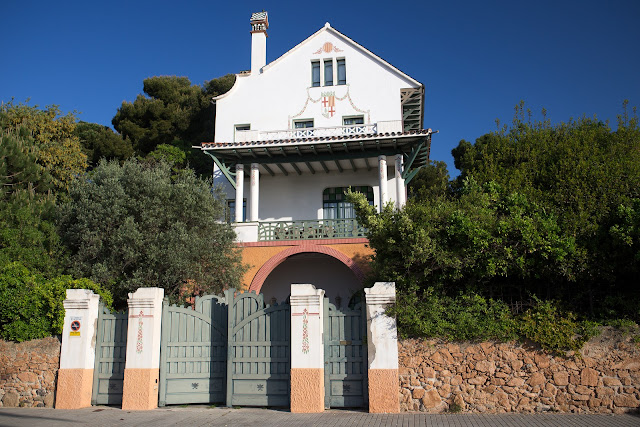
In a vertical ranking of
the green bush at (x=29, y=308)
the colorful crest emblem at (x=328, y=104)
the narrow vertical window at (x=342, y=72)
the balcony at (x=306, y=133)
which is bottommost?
the green bush at (x=29, y=308)

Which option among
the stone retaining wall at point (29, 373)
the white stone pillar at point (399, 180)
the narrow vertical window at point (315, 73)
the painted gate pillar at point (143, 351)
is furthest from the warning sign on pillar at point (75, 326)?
the narrow vertical window at point (315, 73)

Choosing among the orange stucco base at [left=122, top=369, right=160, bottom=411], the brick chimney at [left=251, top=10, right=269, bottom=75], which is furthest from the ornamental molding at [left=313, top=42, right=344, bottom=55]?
the orange stucco base at [left=122, top=369, right=160, bottom=411]

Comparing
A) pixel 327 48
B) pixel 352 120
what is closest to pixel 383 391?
pixel 352 120

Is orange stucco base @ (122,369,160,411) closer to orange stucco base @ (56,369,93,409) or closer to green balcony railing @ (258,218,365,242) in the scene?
orange stucco base @ (56,369,93,409)

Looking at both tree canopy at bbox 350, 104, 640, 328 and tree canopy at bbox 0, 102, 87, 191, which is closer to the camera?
tree canopy at bbox 350, 104, 640, 328

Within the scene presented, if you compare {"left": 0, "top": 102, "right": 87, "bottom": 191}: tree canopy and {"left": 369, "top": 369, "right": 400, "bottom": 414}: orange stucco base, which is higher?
{"left": 0, "top": 102, "right": 87, "bottom": 191}: tree canopy

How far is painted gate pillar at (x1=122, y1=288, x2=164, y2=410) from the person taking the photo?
409 inches

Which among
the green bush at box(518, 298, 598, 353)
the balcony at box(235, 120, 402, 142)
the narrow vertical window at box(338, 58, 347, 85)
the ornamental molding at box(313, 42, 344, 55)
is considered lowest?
the green bush at box(518, 298, 598, 353)

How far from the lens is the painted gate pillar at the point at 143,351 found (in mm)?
10398

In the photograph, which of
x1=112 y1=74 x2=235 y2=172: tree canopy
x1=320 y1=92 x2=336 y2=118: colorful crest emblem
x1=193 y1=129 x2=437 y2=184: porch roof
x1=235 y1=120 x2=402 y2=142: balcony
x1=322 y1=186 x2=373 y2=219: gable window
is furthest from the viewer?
x1=112 y1=74 x2=235 y2=172: tree canopy

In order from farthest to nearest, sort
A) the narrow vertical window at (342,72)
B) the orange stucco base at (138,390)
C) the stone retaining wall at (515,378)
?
the narrow vertical window at (342,72)
the orange stucco base at (138,390)
the stone retaining wall at (515,378)

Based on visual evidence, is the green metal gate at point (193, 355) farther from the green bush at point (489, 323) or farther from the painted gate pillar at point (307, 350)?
the green bush at point (489, 323)

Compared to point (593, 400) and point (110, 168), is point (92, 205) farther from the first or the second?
point (593, 400)

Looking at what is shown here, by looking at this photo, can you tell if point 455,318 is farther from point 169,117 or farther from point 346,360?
point 169,117
